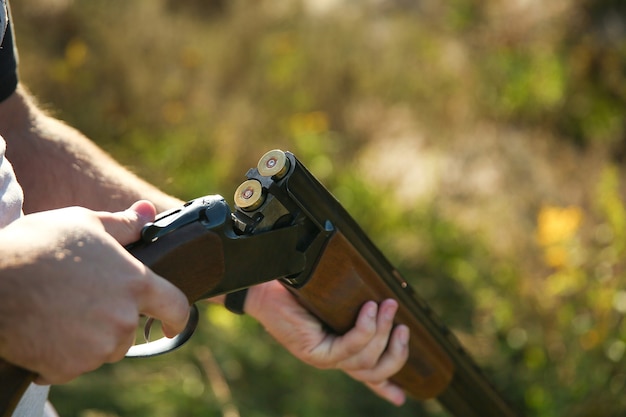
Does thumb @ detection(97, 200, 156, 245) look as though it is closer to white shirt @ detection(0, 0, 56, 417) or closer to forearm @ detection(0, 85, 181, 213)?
white shirt @ detection(0, 0, 56, 417)

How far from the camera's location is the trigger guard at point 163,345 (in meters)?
1.32

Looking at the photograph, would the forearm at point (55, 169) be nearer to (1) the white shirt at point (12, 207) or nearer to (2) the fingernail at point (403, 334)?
(1) the white shirt at point (12, 207)

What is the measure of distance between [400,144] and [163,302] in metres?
4.68

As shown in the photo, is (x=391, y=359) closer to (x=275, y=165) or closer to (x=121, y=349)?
(x=275, y=165)

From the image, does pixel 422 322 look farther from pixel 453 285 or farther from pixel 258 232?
pixel 453 285

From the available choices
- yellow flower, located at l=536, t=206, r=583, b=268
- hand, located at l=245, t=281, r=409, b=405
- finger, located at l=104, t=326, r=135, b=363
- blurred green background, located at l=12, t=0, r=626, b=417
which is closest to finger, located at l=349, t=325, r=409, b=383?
hand, located at l=245, t=281, r=409, b=405

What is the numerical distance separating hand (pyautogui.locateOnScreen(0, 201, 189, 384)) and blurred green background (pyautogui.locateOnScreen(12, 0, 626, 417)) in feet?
5.45

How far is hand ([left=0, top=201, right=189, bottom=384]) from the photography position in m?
0.96

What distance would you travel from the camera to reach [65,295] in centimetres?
98

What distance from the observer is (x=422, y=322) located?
1.93m

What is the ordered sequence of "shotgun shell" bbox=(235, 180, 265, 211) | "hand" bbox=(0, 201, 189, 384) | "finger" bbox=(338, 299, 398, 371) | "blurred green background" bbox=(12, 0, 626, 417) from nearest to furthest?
"hand" bbox=(0, 201, 189, 384) < "shotgun shell" bbox=(235, 180, 265, 211) < "finger" bbox=(338, 299, 398, 371) < "blurred green background" bbox=(12, 0, 626, 417)

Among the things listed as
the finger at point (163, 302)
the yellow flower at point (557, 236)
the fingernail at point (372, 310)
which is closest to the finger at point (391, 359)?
the fingernail at point (372, 310)

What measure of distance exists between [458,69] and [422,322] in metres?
5.18

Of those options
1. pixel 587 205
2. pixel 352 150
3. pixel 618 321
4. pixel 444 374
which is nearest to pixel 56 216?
Result: pixel 444 374
